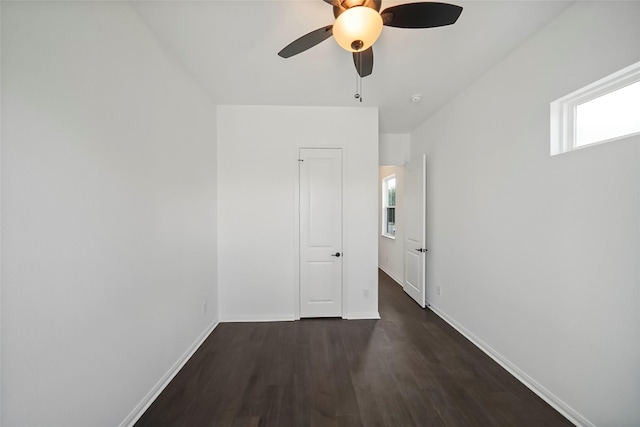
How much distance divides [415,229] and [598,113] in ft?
7.34

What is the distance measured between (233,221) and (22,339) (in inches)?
81.0

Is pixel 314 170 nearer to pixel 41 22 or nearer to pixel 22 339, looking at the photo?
pixel 41 22

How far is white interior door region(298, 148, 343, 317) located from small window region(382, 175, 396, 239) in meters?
2.43

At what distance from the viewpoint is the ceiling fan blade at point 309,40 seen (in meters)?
1.37

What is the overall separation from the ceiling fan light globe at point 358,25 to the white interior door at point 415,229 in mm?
2290

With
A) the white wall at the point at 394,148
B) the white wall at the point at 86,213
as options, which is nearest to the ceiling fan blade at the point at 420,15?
the white wall at the point at 86,213

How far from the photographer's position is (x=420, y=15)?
1229mm

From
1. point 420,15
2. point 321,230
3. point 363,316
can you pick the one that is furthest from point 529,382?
point 420,15

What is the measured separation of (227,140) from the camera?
2.92 metres

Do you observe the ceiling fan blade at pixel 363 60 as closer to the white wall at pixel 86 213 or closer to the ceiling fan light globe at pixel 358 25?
the ceiling fan light globe at pixel 358 25

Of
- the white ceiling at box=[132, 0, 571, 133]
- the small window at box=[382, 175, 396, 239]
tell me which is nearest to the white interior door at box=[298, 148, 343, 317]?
the white ceiling at box=[132, 0, 571, 133]

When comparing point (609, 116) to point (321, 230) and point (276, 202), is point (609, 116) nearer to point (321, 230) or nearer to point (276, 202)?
point (321, 230)

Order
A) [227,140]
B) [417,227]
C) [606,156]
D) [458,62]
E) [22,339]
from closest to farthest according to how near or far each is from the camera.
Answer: [22,339], [606,156], [458,62], [227,140], [417,227]

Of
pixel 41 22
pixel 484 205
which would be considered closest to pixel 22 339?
pixel 41 22
